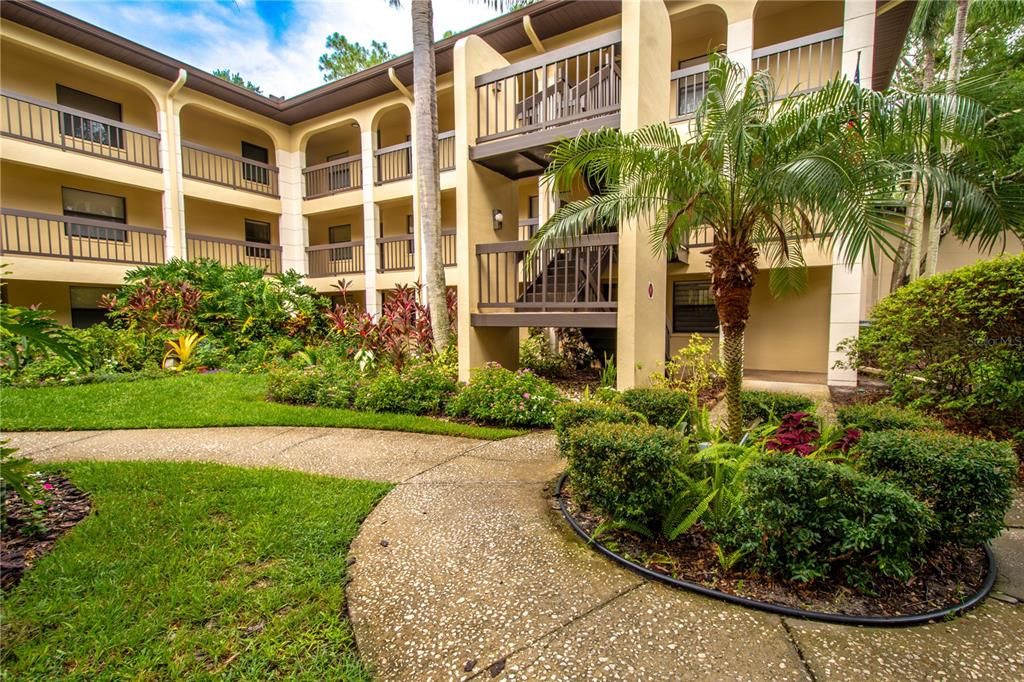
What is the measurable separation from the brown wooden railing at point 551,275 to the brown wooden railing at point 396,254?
6920mm

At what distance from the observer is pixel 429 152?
8852 mm

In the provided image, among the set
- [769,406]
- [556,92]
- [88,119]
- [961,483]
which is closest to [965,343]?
[769,406]

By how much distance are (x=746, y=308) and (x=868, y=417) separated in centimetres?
139

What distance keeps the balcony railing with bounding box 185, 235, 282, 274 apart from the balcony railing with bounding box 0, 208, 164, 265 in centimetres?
85

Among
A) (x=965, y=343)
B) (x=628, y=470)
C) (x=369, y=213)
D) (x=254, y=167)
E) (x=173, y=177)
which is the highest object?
(x=254, y=167)

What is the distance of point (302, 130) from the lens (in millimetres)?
16406

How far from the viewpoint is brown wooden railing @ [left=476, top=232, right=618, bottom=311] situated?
748 cm

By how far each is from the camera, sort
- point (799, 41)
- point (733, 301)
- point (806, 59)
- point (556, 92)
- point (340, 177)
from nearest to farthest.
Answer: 1. point (733, 301)
2. point (556, 92)
3. point (799, 41)
4. point (806, 59)
5. point (340, 177)

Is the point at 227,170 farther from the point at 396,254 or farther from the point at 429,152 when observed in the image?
the point at 429,152

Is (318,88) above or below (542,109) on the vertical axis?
above

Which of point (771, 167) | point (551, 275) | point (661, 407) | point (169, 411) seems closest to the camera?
point (771, 167)

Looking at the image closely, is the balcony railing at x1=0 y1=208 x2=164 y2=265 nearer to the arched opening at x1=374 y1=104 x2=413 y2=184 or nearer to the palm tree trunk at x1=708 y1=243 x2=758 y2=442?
the arched opening at x1=374 y1=104 x2=413 y2=184

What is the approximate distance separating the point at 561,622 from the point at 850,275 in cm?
919

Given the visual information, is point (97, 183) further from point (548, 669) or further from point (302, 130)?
point (548, 669)
